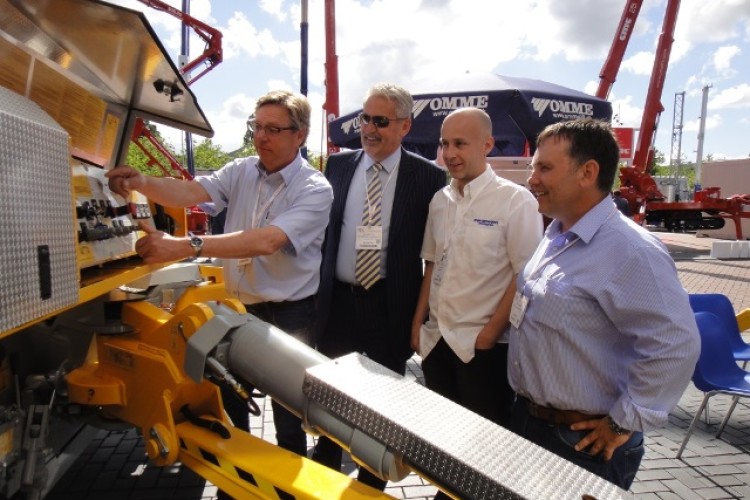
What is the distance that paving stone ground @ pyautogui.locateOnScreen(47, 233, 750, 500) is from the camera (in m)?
3.06

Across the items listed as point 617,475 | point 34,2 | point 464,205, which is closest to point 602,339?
point 617,475

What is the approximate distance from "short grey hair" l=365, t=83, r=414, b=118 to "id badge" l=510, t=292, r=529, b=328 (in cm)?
120

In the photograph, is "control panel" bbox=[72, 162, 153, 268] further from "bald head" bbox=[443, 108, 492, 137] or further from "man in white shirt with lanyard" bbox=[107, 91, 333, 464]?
"bald head" bbox=[443, 108, 492, 137]

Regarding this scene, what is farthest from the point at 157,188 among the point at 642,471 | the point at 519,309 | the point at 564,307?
the point at 642,471

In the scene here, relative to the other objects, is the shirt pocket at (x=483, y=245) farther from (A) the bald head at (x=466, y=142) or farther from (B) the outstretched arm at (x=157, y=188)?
(B) the outstretched arm at (x=157, y=188)

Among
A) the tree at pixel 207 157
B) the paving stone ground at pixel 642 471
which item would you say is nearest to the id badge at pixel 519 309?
the paving stone ground at pixel 642 471

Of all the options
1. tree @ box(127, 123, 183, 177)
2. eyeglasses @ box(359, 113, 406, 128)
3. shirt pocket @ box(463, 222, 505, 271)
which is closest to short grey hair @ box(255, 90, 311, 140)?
eyeglasses @ box(359, 113, 406, 128)

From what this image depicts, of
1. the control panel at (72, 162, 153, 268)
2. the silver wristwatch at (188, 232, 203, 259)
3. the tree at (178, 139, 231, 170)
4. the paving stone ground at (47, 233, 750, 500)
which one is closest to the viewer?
the control panel at (72, 162, 153, 268)

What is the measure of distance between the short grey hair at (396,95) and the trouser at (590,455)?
1.61 metres

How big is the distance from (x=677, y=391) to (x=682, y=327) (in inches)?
8.3

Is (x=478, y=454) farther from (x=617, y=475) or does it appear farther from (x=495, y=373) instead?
(x=495, y=373)

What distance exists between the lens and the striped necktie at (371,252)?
2.73 m

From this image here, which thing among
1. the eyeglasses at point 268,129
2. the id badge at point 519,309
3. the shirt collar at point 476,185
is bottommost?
the id badge at point 519,309

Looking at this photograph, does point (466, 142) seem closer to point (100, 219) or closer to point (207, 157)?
point (100, 219)
